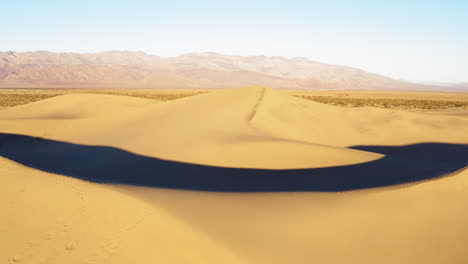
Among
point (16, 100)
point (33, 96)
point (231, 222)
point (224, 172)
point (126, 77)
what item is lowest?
point (16, 100)

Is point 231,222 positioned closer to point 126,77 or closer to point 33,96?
point 33,96

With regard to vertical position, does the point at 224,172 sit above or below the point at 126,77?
below

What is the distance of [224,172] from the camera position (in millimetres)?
9078

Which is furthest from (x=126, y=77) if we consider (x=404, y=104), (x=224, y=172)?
(x=224, y=172)

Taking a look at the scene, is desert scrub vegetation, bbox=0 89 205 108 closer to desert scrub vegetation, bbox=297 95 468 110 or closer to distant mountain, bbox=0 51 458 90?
desert scrub vegetation, bbox=297 95 468 110

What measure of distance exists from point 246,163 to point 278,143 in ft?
5.47

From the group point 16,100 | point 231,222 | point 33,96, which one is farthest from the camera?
point 33,96

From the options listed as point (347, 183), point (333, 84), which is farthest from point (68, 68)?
point (347, 183)

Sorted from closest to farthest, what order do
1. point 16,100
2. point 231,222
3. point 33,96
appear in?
point 231,222 → point 16,100 → point 33,96

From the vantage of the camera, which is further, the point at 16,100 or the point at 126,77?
the point at 126,77

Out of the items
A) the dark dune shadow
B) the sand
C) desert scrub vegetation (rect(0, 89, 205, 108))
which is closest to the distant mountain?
desert scrub vegetation (rect(0, 89, 205, 108))

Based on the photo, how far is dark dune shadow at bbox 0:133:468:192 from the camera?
7.63 meters

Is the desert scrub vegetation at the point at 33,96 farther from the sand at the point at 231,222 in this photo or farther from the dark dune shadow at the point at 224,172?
the sand at the point at 231,222

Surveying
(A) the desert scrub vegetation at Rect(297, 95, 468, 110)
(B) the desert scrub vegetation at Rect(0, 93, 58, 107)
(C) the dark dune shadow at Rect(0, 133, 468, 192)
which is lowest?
(B) the desert scrub vegetation at Rect(0, 93, 58, 107)
